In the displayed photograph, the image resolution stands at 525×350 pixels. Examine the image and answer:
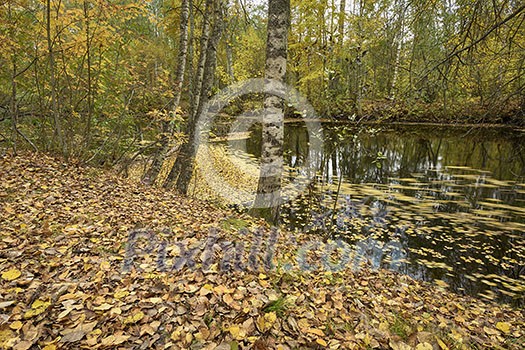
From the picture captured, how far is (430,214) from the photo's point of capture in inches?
289

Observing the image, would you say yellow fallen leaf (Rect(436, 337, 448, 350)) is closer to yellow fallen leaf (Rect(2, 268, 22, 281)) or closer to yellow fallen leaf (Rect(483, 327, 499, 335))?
yellow fallen leaf (Rect(483, 327, 499, 335))

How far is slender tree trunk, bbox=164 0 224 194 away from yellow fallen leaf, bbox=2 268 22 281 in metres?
5.08

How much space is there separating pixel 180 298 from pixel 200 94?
6.26 m

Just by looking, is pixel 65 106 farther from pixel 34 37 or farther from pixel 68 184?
pixel 68 184

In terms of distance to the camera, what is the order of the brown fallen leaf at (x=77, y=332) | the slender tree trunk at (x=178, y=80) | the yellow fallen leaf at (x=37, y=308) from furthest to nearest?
1. the slender tree trunk at (x=178, y=80)
2. the yellow fallen leaf at (x=37, y=308)
3. the brown fallen leaf at (x=77, y=332)

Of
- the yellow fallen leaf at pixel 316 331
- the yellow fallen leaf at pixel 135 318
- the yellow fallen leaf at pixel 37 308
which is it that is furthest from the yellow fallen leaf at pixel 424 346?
the yellow fallen leaf at pixel 37 308

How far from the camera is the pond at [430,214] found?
197 inches

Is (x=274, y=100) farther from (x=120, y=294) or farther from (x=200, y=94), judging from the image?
(x=200, y=94)

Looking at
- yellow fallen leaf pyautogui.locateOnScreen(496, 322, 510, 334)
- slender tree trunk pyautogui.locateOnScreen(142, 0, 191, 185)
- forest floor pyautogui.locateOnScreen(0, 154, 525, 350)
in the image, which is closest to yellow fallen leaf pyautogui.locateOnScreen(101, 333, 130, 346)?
forest floor pyautogui.locateOnScreen(0, 154, 525, 350)

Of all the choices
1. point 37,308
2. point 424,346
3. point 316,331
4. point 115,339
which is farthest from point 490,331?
point 37,308

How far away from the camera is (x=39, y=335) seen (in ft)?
6.57

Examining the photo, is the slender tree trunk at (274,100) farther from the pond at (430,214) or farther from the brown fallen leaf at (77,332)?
the brown fallen leaf at (77,332)

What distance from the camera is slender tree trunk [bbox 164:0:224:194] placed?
23.1ft

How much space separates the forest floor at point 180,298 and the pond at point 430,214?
78 centimetres
